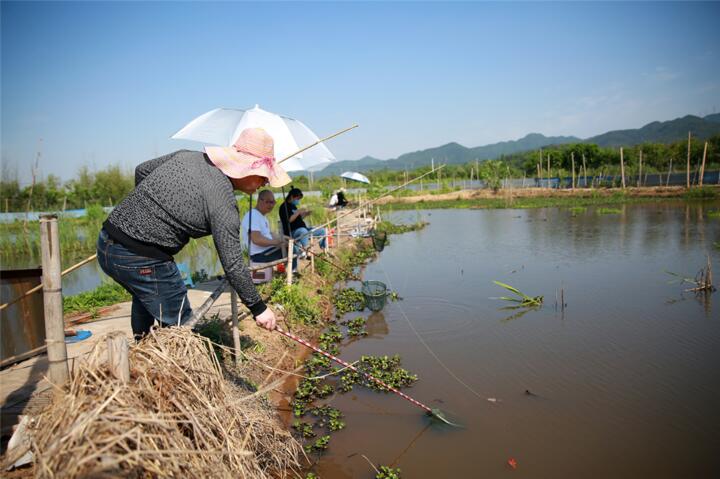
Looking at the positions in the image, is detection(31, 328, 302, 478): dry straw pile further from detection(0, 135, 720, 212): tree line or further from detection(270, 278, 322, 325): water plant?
detection(0, 135, 720, 212): tree line

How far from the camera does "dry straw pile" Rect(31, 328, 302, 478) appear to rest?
4.57ft

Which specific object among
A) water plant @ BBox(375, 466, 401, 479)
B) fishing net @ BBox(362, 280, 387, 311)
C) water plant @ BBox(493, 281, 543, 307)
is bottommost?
water plant @ BBox(375, 466, 401, 479)

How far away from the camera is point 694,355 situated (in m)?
4.65

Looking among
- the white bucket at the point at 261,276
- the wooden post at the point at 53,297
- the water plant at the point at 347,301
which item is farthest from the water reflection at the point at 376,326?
the wooden post at the point at 53,297

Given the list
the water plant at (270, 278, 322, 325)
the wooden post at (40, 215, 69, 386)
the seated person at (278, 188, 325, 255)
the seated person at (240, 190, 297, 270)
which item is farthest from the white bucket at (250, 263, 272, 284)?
the wooden post at (40, 215, 69, 386)

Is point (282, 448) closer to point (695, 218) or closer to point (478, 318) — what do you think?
point (478, 318)

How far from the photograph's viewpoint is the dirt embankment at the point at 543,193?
2325 cm

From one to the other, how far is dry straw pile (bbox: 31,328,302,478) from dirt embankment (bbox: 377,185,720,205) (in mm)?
21161

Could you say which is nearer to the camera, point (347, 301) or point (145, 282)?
point (145, 282)

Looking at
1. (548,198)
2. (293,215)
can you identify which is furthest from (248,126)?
(548,198)

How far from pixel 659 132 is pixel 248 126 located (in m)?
208

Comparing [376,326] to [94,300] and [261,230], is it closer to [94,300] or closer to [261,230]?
[261,230]

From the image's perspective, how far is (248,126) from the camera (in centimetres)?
510

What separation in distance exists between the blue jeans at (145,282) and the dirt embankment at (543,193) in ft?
67.9
